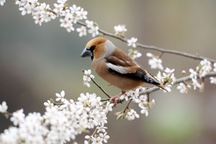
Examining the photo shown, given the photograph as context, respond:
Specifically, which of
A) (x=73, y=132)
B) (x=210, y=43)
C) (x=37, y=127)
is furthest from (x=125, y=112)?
(x=210, y=43)

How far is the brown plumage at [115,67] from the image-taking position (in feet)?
10.7

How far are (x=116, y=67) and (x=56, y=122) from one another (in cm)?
114

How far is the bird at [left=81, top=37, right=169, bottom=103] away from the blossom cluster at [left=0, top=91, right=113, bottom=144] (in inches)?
12.7

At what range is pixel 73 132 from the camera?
2.43m

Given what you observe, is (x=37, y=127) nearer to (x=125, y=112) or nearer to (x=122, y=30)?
(x=125, y=112)

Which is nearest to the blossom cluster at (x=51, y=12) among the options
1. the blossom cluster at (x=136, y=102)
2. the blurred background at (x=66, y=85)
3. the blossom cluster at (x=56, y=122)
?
the blossom cluster at (x=136, y=102)

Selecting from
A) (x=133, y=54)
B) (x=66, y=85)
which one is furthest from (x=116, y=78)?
(x=66, y=85)

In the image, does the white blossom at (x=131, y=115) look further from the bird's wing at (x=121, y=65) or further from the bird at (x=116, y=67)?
the bird's wing at (x=121, y=65)

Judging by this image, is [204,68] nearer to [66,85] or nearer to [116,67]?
[116,67]

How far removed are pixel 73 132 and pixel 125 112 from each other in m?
0.69

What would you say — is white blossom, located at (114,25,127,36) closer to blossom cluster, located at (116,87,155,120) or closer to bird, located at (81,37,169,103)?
bird, located at (81,37,169,103)

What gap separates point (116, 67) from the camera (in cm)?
338

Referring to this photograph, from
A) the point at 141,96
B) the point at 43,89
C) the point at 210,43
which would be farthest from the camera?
the point at 210,43

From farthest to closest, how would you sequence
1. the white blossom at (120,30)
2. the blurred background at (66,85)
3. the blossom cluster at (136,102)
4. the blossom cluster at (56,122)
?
the blurred background at (66,85), the white blossom at (120,30), the blossom cluster at (136,102), the blossom cluster at (56,122)
